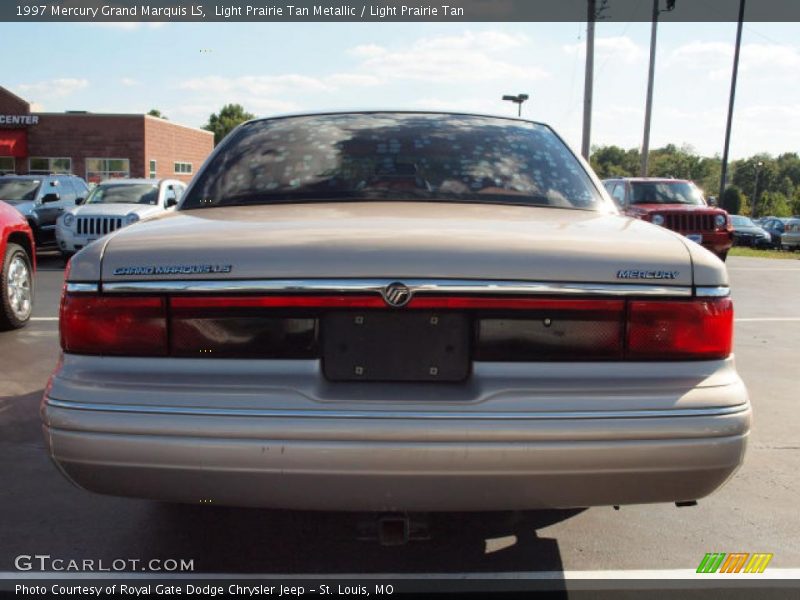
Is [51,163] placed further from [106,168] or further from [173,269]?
[173,269]

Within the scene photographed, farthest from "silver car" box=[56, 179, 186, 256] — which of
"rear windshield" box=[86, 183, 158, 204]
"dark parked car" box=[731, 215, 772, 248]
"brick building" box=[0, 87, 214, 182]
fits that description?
"dark parked car" box=[731, 215, 772, 248]

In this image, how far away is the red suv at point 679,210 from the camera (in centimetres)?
1435

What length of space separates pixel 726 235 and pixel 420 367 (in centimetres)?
1367

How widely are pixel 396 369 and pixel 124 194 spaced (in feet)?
48.4

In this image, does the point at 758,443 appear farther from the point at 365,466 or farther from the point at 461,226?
the point at 365,466

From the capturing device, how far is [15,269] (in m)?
7.52

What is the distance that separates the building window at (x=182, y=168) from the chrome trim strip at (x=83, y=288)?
47077 mm

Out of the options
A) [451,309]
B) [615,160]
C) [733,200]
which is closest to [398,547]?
[451,309]

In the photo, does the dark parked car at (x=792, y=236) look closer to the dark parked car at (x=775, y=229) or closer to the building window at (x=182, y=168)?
the dark parked car at (x=775, y=229)

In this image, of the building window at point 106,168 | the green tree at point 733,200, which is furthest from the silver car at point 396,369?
the green tree at point 733,200

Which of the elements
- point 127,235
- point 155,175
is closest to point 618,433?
point 127,235

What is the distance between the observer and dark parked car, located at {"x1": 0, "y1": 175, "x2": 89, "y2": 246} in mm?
16172

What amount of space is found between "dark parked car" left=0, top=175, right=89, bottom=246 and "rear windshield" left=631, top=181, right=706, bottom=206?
11.3 meters

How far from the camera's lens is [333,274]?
2234 mm
